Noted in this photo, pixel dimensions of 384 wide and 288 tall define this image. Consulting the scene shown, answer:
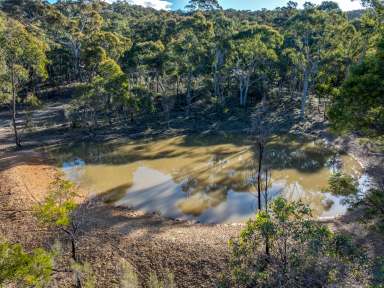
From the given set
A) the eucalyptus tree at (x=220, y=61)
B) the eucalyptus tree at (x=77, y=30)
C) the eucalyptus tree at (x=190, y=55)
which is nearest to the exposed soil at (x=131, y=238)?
the eucalyptus tree at (x=190, y=55)

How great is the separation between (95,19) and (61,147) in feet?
117

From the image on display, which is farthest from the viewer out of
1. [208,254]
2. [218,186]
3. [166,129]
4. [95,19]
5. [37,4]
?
[37,4]

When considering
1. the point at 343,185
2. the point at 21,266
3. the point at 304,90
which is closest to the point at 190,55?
the point at 304,90

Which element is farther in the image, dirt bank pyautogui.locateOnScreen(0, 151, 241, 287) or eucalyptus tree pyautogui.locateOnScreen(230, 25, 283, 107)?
eucalyptus tree pyautogui.locateOnScreen(230, 25, 283, 107)

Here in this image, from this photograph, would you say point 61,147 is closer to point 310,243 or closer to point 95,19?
point 310,243

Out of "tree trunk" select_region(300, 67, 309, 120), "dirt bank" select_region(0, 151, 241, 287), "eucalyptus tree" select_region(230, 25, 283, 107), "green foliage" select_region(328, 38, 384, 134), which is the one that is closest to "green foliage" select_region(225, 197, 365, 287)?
"dirt bank" select_region(0, 151, 241, 287)

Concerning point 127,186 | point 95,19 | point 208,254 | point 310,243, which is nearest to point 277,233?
point 310,243

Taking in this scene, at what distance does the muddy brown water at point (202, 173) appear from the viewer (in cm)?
1966

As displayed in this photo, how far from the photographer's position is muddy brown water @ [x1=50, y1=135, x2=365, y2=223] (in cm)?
1966

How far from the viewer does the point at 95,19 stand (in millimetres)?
57625

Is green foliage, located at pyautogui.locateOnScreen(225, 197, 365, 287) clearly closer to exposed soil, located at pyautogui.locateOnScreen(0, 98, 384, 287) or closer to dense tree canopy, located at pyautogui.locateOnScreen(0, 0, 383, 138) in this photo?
exposed soil, located at pyautogui.locateOnScreen(0, 98, 384, 287)

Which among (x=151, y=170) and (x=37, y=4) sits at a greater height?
(x=37, y=4)

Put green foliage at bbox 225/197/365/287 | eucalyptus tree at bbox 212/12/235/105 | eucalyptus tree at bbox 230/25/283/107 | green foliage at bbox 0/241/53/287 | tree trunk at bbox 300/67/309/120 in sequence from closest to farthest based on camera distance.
Answer: green foliage at bbox 0/241/53/287
green foliage at bbox 225/197/365/287
tree trunk at bbox 300/67/309/120
eucalyptus tree at bbox 230/25/283/107
eucalyptus tree at bbox 212/12/235/105

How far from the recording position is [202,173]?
2428 centimetres
